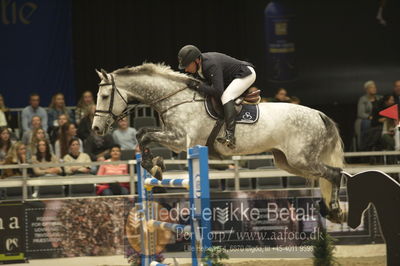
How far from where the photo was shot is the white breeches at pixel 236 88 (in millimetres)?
6156

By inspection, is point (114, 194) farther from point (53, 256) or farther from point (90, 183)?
point (53, 256)

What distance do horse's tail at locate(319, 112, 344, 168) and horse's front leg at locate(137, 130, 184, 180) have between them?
1682 millimetres

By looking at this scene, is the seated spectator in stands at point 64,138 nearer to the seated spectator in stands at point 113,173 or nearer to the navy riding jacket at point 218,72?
the seated spectator in stands at point 113,173

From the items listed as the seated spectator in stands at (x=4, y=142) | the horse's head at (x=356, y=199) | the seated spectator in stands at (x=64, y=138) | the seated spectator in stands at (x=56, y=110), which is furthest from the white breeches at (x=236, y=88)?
the seated spectator in stands at (x=56, y=110)

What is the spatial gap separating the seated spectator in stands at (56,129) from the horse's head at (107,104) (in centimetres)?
324

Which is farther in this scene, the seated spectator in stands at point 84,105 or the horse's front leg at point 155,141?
the seated spectator in stands at point 84,105

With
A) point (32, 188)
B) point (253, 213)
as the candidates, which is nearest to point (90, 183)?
point (32, 188)

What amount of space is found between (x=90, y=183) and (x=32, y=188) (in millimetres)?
957

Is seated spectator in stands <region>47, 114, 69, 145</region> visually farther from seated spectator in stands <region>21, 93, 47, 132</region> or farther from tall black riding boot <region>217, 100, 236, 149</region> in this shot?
tall black riding boot <region>217, 100, 236, 149</region>

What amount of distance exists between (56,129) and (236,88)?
426 cm

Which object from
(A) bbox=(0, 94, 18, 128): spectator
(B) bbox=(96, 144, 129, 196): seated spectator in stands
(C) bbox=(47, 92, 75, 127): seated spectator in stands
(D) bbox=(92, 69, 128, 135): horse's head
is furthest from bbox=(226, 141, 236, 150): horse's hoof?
(A) bbox=(0, 94, 18, 128): spectator

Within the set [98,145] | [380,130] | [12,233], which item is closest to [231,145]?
[12,233]

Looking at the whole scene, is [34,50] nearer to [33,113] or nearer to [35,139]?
[33,113]

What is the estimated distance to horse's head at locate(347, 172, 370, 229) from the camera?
4969mm
